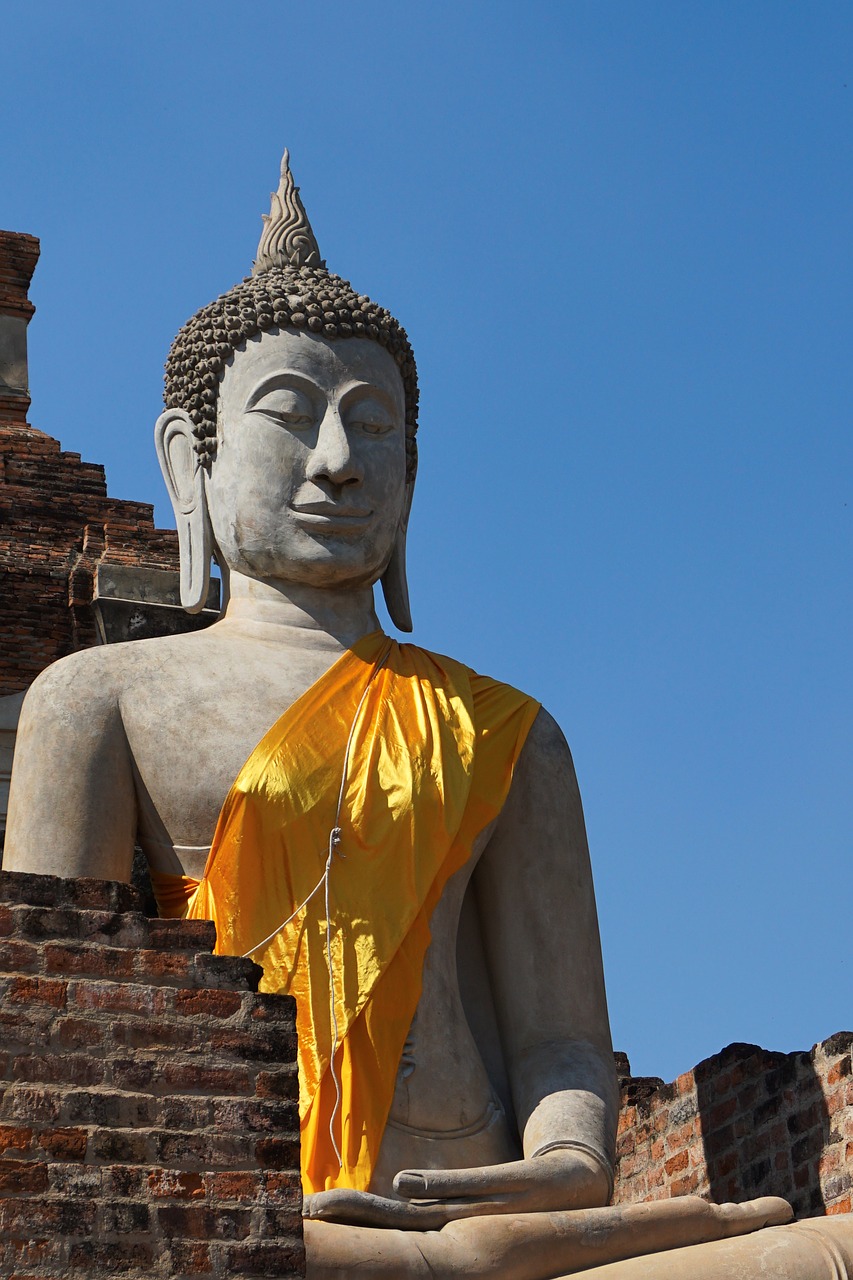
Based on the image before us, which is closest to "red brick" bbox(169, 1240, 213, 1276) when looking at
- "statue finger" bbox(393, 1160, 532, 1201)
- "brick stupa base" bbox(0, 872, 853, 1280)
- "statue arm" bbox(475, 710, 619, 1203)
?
"brick stupa base" bbox(0, 872, 853, 1280)

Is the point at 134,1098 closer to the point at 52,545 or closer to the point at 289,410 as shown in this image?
the point at 289,410

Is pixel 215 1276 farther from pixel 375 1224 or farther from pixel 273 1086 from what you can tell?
pixel 375 1224

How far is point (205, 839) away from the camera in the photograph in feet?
26.0

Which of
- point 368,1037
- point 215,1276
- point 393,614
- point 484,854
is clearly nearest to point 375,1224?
point 368,1037

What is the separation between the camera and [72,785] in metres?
7.88

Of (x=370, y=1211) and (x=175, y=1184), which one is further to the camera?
(x=370, y=1211)

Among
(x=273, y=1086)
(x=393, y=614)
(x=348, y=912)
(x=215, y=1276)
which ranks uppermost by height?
(x=393, y=614)

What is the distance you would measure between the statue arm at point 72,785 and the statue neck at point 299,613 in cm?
74

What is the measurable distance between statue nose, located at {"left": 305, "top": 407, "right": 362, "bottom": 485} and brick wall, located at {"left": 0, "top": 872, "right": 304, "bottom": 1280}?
2.97 metres

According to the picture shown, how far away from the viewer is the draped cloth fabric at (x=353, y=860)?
7305 millimetres

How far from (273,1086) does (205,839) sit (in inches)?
93.2

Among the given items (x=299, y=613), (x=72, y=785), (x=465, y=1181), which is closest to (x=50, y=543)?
(x=299, y=613)

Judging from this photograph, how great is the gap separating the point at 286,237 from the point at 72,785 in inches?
105

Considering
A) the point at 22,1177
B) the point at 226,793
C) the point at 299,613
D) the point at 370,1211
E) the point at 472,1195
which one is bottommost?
the point at 22,1177
